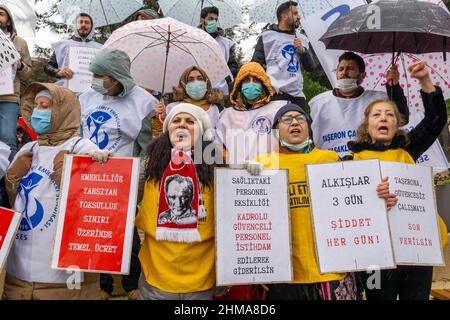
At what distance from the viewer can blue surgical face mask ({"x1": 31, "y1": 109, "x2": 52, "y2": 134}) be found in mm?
4070

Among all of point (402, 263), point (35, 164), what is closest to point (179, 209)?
point (35, 164)

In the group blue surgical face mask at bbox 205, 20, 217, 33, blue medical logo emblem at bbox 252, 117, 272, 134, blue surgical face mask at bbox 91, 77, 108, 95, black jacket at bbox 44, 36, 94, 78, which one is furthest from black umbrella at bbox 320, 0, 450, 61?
black jacket at bbox 44, 36, 94, 78

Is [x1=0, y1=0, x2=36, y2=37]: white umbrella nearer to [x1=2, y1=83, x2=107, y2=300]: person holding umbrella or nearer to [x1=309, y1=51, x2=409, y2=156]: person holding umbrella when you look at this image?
[x1=2, y1=83, x2=107, y2=300]: person holding umbrella

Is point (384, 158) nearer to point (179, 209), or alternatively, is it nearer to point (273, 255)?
point (273, 255)

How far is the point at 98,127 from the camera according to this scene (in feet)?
17.0

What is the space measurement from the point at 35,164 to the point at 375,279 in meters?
2.58

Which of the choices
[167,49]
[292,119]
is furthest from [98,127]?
[292,119]

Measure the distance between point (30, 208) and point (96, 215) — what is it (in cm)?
51

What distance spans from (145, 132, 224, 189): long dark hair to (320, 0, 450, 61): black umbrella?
1752 millimetres

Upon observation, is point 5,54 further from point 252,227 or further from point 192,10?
point 192,10
